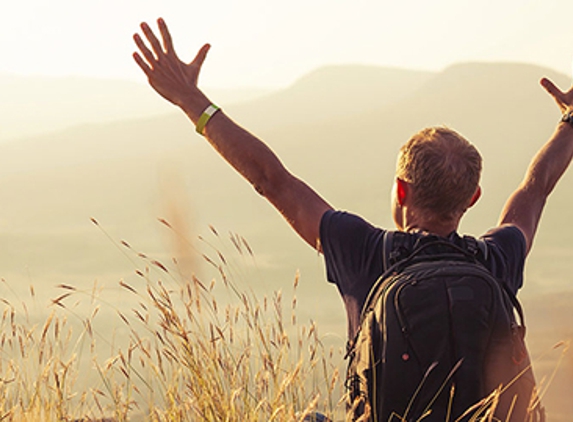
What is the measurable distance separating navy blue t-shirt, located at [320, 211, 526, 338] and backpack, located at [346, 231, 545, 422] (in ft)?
0.41

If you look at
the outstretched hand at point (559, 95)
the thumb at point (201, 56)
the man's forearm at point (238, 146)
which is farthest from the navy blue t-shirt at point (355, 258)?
the outstretched hand at point (559, 95)

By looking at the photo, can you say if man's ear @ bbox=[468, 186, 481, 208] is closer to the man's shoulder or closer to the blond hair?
the blond hair

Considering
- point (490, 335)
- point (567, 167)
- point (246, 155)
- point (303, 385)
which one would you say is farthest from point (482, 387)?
point (567, 167)

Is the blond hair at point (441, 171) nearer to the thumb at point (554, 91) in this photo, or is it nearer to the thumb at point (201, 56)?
the thumb at point (201, 56)

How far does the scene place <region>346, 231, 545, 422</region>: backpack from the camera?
2.79 metres

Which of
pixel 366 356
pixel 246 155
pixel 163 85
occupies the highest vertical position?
pixel 163 85

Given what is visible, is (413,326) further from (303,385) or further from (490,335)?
(303,385)

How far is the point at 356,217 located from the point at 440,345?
1.94 feet

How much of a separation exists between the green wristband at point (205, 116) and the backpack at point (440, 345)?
1.14 metres

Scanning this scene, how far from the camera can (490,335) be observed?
111 inches

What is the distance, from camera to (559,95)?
4527 millimetres

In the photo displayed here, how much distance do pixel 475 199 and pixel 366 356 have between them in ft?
2.36

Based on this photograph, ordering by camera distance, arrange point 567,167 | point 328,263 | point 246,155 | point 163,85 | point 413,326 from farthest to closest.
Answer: point 567,167, point 163,85, point 246,155, point 328,263, point 413,326

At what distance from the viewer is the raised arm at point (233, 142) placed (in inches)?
130
